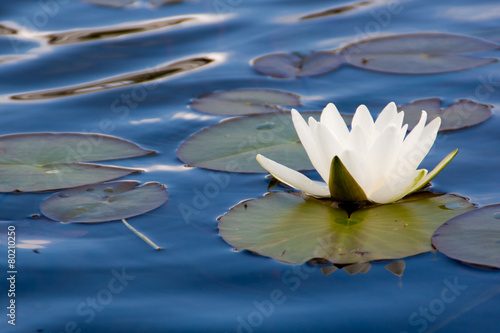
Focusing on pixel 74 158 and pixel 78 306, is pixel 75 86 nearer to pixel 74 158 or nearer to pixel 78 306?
pixel 74 158

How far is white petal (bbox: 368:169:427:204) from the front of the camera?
1.98 metres

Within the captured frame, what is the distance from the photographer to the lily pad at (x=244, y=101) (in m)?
3.13

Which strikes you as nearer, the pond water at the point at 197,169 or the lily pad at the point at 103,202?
the pond water at the point at 197,169

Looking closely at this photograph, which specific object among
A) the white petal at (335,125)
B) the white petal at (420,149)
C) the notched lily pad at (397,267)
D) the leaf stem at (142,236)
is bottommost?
the leaf stem at (142,236)

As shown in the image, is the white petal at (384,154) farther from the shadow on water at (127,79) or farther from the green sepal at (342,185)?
the shadow on water at (127,79)

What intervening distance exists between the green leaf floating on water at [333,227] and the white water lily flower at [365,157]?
0.07 metres

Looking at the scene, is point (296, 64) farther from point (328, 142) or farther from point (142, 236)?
point (142, 236)

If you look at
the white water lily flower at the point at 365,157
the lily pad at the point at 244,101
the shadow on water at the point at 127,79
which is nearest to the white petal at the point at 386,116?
the white water lily flower at the point at 365,157

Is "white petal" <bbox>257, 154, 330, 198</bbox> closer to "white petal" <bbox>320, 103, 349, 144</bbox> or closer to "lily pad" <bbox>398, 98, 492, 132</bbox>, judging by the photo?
"white petal" <bbox>320, 103, 349, 144</bbox>

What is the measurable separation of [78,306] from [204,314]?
1.23 feet

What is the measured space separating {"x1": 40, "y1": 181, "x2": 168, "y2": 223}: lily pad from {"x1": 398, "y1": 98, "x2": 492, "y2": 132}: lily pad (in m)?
1.30

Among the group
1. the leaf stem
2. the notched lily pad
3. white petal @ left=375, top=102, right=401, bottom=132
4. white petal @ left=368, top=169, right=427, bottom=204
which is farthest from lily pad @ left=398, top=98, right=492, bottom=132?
the leaf stem

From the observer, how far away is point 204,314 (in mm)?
1639

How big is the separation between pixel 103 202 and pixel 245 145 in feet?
2.37
